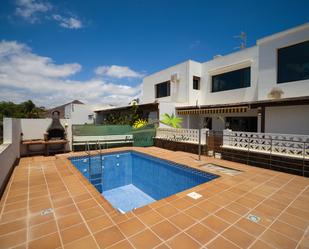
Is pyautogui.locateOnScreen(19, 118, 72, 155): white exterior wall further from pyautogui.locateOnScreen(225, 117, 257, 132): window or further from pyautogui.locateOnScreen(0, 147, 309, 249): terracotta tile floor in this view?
pyautogui.locateOnScreen(225, 117, 257, 132): window

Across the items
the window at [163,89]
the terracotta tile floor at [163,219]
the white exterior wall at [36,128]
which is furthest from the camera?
the window at [163,89]

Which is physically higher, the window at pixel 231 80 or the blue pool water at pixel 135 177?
the window at pixel 231 80

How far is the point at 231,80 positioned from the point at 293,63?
623cm

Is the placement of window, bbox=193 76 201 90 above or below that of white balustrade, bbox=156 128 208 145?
above

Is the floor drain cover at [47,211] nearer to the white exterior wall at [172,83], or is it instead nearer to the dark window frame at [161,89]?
the white exterior wall at [172,83]

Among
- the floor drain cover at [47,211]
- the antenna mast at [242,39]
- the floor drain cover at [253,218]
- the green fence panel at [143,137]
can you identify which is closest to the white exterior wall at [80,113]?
the green fence panel at [143,137]

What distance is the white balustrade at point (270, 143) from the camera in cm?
→ 910

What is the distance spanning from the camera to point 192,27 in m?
19.0

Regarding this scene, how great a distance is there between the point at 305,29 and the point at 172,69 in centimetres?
1419

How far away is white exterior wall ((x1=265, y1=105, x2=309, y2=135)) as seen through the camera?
483 inches

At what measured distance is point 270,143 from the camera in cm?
1003

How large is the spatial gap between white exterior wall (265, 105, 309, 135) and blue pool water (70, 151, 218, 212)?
29.3 ft

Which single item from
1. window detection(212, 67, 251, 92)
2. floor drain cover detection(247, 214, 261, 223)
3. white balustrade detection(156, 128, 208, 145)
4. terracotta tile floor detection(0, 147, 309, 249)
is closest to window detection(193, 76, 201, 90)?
window detection(212, 67, 251, 92)

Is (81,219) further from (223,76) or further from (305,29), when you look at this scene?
(223,76)
